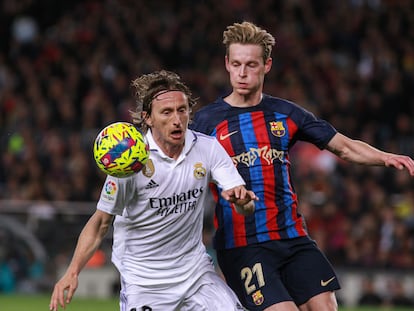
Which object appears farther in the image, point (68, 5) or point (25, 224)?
point (68, 5)

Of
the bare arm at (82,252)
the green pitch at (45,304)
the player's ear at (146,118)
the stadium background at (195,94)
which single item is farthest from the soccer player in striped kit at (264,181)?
the stadium background at (195,94)

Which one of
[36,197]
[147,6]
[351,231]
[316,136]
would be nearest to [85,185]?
[36,197]

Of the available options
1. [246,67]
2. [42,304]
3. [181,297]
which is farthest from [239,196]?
[42,304]

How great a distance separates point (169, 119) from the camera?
625 cm

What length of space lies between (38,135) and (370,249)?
19.7 feet

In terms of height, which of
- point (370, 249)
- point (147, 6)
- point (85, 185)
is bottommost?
point (370, 249)

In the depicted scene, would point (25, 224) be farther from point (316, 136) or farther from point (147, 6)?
point (316, 136)

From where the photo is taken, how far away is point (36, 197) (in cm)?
1570

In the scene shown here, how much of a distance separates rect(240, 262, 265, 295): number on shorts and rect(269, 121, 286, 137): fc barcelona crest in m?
0.91

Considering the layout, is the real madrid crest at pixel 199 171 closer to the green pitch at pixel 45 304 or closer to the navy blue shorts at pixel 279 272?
the navy blue shorts at pixel 279 272

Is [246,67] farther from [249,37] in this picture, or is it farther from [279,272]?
[279,272]

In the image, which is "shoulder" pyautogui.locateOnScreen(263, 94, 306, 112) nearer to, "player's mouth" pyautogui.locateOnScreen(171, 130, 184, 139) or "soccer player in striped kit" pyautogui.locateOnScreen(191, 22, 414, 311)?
"soccer player in striped kit" pyautogui.locateOnScreen(191, 22, 414, 311)

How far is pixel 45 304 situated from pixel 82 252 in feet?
25.0

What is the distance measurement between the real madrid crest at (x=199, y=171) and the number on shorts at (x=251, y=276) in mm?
811
